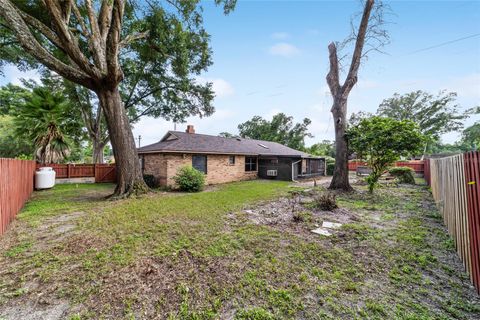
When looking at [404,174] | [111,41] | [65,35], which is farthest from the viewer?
[404,174]

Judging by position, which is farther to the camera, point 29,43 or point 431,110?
point 431,110

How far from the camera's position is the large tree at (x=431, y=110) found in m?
28.0

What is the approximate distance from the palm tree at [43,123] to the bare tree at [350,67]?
15.6 meters

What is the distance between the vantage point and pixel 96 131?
1794cm

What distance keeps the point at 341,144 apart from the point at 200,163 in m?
8.26

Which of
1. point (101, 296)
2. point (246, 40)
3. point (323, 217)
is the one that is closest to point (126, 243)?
point (101, 296)

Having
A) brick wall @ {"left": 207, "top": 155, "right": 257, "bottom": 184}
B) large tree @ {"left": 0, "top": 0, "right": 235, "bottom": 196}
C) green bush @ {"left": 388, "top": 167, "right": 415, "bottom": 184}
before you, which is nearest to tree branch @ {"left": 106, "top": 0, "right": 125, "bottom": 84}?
large tree @ {"left": 0, "top": 0, "right": 235, "bottom": 196}

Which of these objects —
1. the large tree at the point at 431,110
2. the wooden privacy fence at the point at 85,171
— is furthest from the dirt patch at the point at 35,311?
the large tree at the point at 431,110

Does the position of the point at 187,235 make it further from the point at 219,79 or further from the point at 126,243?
the point at 219,79

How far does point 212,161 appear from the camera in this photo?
12.8 m

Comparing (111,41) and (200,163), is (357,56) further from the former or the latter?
(111,41)

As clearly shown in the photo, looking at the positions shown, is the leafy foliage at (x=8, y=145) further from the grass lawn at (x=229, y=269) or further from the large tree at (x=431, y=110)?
the large tree at (x=431, y=110)

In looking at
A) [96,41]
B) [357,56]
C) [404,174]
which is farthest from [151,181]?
[404,174]

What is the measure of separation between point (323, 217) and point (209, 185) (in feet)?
26.5
